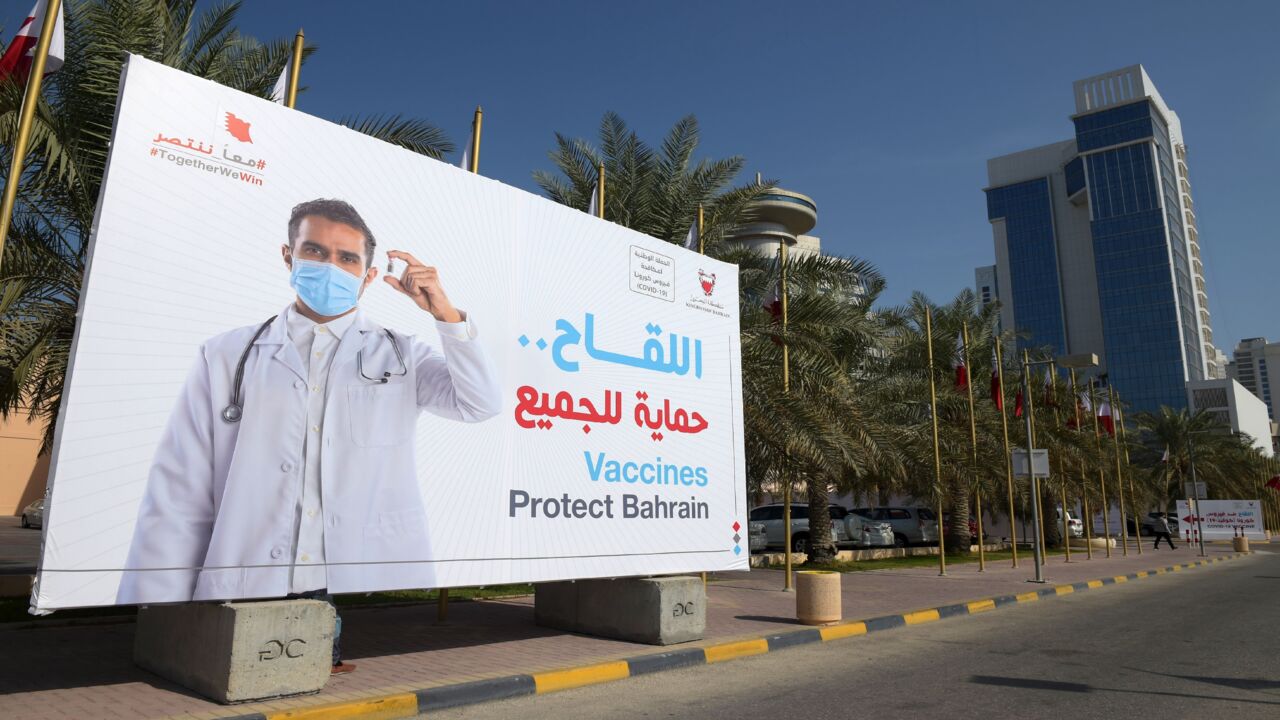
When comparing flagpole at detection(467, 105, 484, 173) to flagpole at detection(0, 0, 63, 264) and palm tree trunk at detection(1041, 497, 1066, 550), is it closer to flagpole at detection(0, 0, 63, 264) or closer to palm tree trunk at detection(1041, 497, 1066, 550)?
flagpole at detection(0, 0, 63, 264)

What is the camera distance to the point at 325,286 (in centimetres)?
646

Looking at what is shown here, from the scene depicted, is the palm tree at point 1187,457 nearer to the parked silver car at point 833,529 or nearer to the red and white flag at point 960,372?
the parked silver car at point 833,529

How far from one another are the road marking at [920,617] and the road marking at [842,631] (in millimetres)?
1173

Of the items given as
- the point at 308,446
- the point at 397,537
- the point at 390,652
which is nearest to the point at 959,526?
the point at 390,652

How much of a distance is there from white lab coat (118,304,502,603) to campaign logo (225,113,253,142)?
1.37m

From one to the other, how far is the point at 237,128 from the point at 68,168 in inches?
201

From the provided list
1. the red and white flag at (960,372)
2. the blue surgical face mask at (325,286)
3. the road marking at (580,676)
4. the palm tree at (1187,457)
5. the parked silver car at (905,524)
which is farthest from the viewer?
the palm tree at (1187,457)

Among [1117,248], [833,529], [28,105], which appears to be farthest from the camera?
[1117,248]

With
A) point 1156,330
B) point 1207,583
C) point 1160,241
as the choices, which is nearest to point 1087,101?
point 1160,241

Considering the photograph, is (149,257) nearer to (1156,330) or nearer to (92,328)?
(92,328)

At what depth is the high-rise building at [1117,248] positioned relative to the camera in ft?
403

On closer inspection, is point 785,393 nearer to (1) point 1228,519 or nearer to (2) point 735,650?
(2) point 735,650

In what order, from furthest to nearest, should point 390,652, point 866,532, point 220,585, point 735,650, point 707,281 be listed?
point 866,532
point 707,281
point 735,650
point 390,652
point 220,585

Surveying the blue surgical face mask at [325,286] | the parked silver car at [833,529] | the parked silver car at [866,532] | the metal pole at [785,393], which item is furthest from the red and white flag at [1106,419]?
the blue surgical face mask at [325,286]
